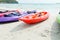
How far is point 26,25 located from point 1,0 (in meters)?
55.4

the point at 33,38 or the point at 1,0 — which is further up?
the point at 33,38

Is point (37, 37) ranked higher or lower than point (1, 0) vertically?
higher

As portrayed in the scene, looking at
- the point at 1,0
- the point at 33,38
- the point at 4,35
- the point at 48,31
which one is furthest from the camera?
the point at 1,0

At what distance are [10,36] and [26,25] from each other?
6.95 feet

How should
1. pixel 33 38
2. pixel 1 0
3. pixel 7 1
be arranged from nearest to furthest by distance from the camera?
pixel 33 38 → pixel 1 0 → pixel 7 1

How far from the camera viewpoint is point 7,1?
6862cm

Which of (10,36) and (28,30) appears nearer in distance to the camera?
(10,36)

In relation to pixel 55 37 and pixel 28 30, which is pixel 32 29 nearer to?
pixel 28 30

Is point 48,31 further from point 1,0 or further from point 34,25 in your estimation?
point 1,0

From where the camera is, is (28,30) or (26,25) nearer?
(28,30)

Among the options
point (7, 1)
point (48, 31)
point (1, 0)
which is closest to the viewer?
point (48, 31)

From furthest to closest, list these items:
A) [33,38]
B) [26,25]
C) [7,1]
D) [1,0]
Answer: [7,1], [1,0], [26,25], [33,38]

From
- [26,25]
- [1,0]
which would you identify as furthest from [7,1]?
[26,25]

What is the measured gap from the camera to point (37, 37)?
273 inches
